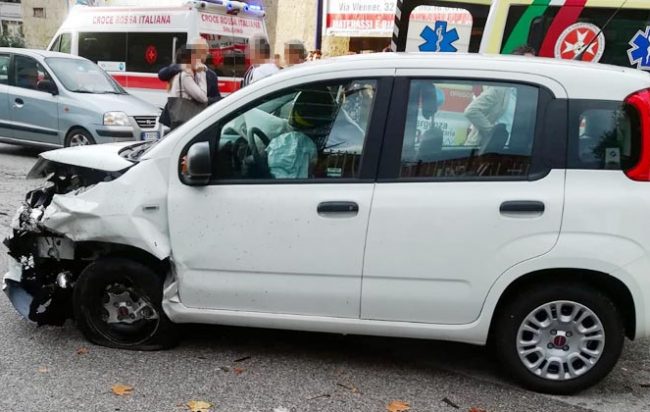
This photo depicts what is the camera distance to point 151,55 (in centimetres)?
1270

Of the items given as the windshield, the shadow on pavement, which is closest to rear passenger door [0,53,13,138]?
the windshield

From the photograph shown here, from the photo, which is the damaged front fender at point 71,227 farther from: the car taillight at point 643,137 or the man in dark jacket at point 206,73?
the man in dark jacket at point 206,73

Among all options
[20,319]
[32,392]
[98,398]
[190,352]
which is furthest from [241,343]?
[20,319]

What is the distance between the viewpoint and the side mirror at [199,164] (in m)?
3.48

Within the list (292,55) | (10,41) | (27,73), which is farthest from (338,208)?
(10,41)

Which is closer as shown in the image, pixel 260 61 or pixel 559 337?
pixel 559 337

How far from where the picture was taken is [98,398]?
→ 336 cm

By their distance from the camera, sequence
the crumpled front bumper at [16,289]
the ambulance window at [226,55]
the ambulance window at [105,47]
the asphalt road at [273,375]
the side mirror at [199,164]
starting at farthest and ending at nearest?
the ambulance window at [105,47], the ambulance window at [226,55], the crumpled front bumper at [16,289], the side mirror at [199,164], the asphalt road at [273,375]

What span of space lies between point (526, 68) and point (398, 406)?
191 centimetres

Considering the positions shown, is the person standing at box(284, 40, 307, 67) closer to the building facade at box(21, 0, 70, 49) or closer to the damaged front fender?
the damaged front fender

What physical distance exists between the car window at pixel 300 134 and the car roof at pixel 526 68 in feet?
0.38

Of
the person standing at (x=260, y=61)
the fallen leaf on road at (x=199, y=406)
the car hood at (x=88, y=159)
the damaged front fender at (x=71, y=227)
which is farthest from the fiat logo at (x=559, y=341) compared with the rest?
the person standing at (x=260, y=61)

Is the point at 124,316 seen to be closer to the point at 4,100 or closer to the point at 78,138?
the point at 78,138

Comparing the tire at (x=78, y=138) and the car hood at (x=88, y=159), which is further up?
the car hood at (x=88, y=159)
